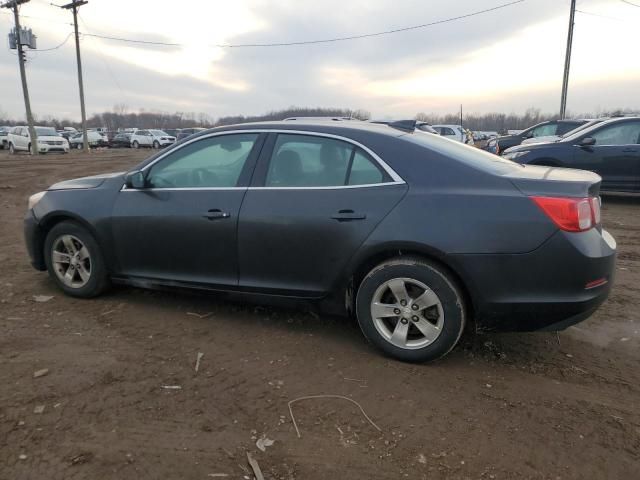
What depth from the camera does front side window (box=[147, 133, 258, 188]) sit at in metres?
3.86

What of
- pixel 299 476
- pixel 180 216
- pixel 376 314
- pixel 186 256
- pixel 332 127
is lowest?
pixel 299 476

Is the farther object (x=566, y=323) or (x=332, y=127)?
(x=332, y=127)

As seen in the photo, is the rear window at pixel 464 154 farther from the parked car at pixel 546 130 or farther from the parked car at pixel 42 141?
the parked car at pixel 42 141

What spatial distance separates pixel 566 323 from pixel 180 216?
2.81 m

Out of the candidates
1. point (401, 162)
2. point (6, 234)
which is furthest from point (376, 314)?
point (6, 234)

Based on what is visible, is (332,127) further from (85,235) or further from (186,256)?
(85,235)

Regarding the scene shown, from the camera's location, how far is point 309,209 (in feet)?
11.3

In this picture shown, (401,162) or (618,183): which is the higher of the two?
→ (401,162)

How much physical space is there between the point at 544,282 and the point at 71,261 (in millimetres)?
3849

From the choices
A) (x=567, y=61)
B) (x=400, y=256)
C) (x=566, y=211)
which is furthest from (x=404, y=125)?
(x=567, y=61)

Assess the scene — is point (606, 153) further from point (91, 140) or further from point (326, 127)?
point (91, 140)

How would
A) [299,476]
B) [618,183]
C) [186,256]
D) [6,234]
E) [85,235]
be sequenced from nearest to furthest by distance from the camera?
[299,476], [186,256], [85,235], [6,234], [618,183]

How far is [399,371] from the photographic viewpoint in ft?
10.6

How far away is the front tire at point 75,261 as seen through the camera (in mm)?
4320
